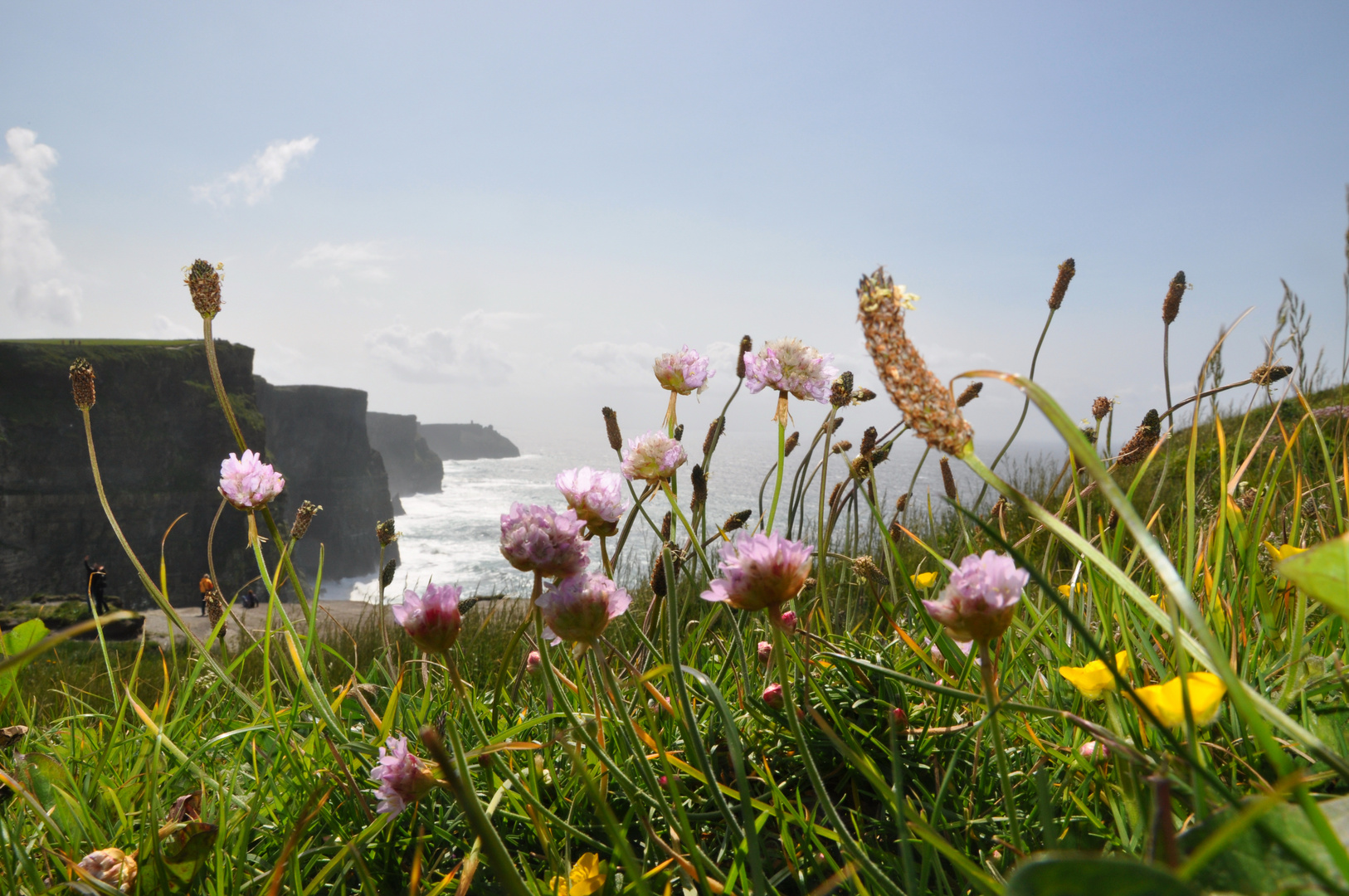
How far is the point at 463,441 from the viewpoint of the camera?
4146 inches

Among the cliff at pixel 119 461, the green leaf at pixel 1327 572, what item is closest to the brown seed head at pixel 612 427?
the green leaf at pixel 1327 572

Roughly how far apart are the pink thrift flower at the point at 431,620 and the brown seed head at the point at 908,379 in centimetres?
51

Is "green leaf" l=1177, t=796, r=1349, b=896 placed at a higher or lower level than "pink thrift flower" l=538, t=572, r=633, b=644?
lower

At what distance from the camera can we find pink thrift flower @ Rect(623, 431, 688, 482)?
4.02ft

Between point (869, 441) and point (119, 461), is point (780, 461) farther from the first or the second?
point (119, 461)

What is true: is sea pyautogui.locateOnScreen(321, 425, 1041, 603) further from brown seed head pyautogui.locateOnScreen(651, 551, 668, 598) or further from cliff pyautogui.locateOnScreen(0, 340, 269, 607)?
cliff pyautogui.locateOnScreen(0, 340, 269, 607)

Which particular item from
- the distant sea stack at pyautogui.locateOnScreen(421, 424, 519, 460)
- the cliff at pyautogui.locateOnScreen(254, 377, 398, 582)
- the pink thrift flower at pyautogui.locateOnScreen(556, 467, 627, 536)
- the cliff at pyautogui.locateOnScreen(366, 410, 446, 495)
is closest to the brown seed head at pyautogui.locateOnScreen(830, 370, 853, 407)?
the pink thrift flower at pyautogui.locateOnScreen(556, 467, 627, 536)

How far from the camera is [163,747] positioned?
1438 millimetres

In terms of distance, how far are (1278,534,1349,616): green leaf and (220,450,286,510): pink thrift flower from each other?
1356mm

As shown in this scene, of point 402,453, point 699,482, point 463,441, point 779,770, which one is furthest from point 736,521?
point 463,441

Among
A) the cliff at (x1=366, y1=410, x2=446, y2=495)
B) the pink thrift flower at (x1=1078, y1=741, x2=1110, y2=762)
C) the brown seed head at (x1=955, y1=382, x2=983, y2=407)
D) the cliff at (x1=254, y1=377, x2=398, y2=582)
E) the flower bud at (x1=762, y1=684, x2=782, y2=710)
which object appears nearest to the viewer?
the pink thrift flower at (x1=1078, y1=741, x2=1110, y2=762)

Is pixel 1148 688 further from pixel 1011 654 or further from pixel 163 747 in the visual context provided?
pixel 163 747

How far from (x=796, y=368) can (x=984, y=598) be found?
913 millimetres

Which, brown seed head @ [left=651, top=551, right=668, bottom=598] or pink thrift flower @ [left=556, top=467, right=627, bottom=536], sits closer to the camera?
pink thrift flower @ [left=556, top=467, right=627, bottom=536]
